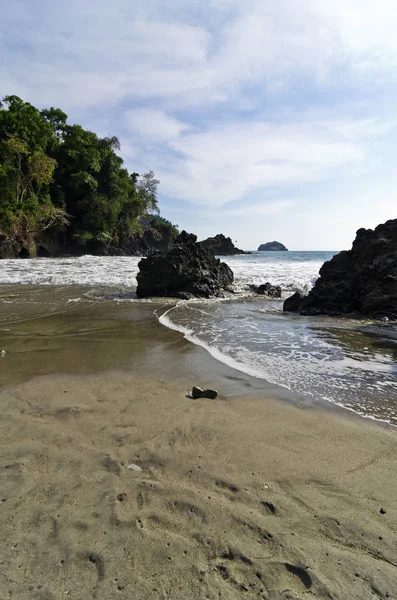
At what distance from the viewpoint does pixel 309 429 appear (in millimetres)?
2752

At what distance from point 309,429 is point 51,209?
97.0 ft

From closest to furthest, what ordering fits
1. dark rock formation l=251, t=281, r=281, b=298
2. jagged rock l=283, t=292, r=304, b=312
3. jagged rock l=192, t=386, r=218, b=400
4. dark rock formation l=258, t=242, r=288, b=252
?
jagged rock l=192, t=386, r=218, b=400
jagged rock l=283, t=292, r=304, b=312
dark rock formation l=251, t=281, r=281, b=298
dark rock formation l=258, t=242, r=288, b=252

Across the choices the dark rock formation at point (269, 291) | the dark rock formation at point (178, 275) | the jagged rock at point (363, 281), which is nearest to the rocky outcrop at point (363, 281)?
the jagged rock at point (363, 281)

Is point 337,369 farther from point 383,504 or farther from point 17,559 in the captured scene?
point 17,559

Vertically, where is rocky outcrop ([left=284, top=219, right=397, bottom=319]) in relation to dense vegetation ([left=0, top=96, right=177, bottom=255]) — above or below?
below

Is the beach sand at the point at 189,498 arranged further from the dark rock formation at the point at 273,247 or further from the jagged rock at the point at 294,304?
the dark rock formation at the point at 273,247

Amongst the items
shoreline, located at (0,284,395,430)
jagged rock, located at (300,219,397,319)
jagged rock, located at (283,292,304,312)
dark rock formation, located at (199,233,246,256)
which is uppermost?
dark rock formation, located at (199,233,246,256)

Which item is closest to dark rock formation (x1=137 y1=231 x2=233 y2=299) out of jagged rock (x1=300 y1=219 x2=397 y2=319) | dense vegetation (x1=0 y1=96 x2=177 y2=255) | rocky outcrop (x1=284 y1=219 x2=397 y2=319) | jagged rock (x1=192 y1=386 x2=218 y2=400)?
rocky outcrop (x1=284 y1=219 x2=397 y2=319)

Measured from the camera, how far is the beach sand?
1.42m

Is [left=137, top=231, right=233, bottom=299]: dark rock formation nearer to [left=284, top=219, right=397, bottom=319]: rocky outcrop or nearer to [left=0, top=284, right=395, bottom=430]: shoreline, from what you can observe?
[left=0, top=284, right=395, bottom=430]: shoreline

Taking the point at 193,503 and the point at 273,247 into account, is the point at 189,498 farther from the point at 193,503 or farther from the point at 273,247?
the point at 273,247

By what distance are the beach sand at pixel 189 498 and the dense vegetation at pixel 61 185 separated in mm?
24818

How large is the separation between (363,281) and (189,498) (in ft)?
29.3

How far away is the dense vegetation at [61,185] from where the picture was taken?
24.5 metres
